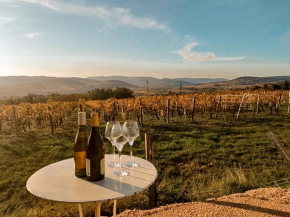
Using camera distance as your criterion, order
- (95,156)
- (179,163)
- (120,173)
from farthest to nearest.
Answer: (179,163)
(120,173)
(95,156)

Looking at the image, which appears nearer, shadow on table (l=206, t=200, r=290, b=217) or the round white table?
the round white table

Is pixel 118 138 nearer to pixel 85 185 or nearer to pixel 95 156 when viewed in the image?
pixel 95 156

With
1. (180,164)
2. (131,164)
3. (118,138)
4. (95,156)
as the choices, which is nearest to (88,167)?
(95,156)

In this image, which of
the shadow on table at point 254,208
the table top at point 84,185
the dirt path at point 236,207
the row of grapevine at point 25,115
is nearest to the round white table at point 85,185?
the table top at point 84,185

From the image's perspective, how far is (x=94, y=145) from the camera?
1.78m

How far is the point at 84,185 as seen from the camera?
5.52 feet

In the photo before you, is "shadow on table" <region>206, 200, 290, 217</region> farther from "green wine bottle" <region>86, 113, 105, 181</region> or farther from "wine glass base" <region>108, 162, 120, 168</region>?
"green wine bottle" <region>86, 113, 105, 181</region>

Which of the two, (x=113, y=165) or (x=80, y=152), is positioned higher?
(x=80, y=152)

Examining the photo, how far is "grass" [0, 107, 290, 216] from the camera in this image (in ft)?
13.6

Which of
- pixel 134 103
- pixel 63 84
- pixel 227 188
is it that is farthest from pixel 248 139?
pixel 63 84

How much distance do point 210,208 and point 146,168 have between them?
1.76 meters

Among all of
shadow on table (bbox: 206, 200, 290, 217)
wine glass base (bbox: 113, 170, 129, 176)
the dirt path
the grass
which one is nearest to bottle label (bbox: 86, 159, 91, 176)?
wine glass base (bbox: 113, 170, 129, 176)

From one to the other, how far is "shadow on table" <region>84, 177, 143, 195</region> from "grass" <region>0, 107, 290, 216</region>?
7.23ft

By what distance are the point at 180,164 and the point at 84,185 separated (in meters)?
5.52
